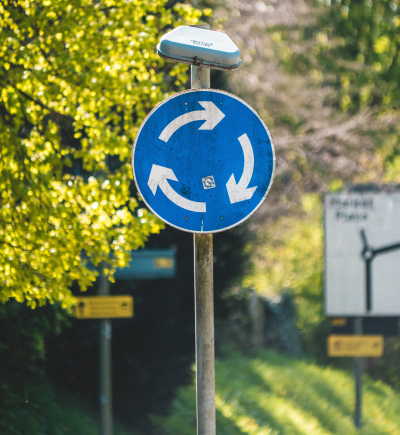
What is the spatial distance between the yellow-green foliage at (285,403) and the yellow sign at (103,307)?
7.73 feet

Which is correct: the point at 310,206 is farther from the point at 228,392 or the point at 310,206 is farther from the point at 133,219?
the point at 133,219

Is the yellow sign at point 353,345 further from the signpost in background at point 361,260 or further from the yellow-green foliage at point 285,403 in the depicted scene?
the yellow-green foliage at point 285,403

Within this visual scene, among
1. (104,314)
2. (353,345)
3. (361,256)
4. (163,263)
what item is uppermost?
(361,256)

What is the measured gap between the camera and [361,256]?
833 cm

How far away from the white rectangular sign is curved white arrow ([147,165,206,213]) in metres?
5.73

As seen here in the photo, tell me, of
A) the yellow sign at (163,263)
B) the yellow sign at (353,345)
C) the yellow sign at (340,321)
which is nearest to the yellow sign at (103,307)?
the yellow sign at (163,263)

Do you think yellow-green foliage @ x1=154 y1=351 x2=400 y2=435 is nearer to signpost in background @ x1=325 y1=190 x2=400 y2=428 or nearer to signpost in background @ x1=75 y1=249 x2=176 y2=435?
signpost in background @ x1=325 y1=190 x2=400 y2=428

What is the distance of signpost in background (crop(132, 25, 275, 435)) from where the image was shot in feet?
9.06

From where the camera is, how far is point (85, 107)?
4375 mm

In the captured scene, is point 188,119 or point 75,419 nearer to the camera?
point 188,119

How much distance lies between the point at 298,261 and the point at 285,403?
6.45 metres

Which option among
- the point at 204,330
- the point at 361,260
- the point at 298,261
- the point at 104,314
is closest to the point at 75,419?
the point at 104,314

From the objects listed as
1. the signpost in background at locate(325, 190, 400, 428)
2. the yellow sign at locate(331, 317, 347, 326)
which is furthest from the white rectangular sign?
the yellow sign at locate(331, 317, 347, 326)

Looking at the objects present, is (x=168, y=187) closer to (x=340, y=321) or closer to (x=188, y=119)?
(x=188, y=119)
